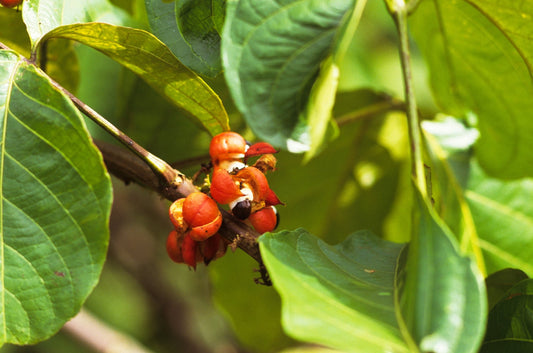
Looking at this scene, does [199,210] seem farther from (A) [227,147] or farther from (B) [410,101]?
(B) [410,101]

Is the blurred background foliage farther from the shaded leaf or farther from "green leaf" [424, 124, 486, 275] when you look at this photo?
the shaded leaf

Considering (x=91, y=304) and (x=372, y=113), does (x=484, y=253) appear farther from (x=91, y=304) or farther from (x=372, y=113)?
(x=91, y=304)

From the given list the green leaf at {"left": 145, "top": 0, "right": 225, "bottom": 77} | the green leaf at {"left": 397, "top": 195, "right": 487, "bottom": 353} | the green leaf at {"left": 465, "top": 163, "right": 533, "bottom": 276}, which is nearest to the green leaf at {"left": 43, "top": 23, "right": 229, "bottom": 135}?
the green leaf at {"left": 145, "top": 0, "right": 225, "bottom": 77}

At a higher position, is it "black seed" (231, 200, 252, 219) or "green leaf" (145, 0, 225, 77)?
"green leaf" (145, 0, 225, 77)

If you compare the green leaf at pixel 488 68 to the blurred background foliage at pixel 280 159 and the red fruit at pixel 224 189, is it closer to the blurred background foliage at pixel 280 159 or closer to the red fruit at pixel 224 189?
the blurred background foliage at pixel 280 159

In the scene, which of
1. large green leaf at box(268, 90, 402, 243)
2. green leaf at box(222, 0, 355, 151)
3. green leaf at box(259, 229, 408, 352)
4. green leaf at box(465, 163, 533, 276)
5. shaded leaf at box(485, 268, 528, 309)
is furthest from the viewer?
large green leaf at box(268, 90, 402, 243)

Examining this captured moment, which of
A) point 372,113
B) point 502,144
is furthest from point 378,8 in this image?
point 502,144
